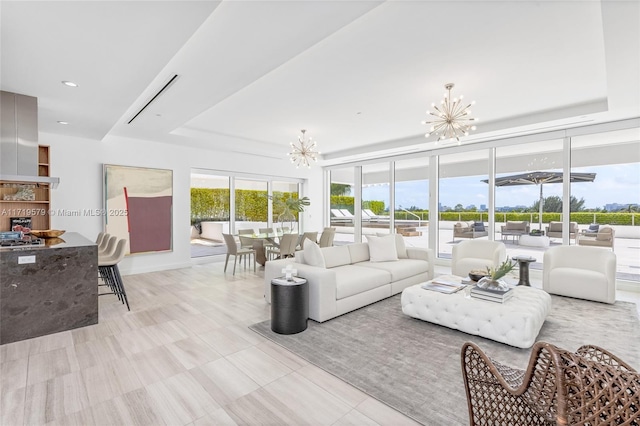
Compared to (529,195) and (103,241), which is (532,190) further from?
(103,241)

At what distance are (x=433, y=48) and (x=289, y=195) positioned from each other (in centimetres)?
691

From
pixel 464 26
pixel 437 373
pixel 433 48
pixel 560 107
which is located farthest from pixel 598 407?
pixel 560 107

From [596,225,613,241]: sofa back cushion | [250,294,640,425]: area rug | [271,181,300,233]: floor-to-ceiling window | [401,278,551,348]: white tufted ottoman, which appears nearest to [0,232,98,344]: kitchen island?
[250,294,640,425]: area rug

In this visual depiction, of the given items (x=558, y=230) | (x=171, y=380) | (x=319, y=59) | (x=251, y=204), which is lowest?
(x=171, y=380)

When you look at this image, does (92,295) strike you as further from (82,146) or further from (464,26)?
(464,26)

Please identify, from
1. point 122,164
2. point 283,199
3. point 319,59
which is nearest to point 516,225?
point 319,59

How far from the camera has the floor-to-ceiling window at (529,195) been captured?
6133mm

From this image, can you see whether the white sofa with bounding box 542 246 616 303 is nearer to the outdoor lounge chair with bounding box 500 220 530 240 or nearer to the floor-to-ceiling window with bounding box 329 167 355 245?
the outdoor lounge chair with bounding box 500 220 530 240

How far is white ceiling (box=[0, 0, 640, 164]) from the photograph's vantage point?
7.72ft

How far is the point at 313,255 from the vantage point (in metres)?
4.07

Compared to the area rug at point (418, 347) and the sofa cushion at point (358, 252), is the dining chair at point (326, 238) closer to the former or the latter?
the sofa cushion at point (358, 252)

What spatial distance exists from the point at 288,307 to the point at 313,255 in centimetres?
92

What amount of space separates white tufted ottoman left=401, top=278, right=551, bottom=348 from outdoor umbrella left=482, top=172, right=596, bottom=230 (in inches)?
142

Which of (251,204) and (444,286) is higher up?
(251,204)
